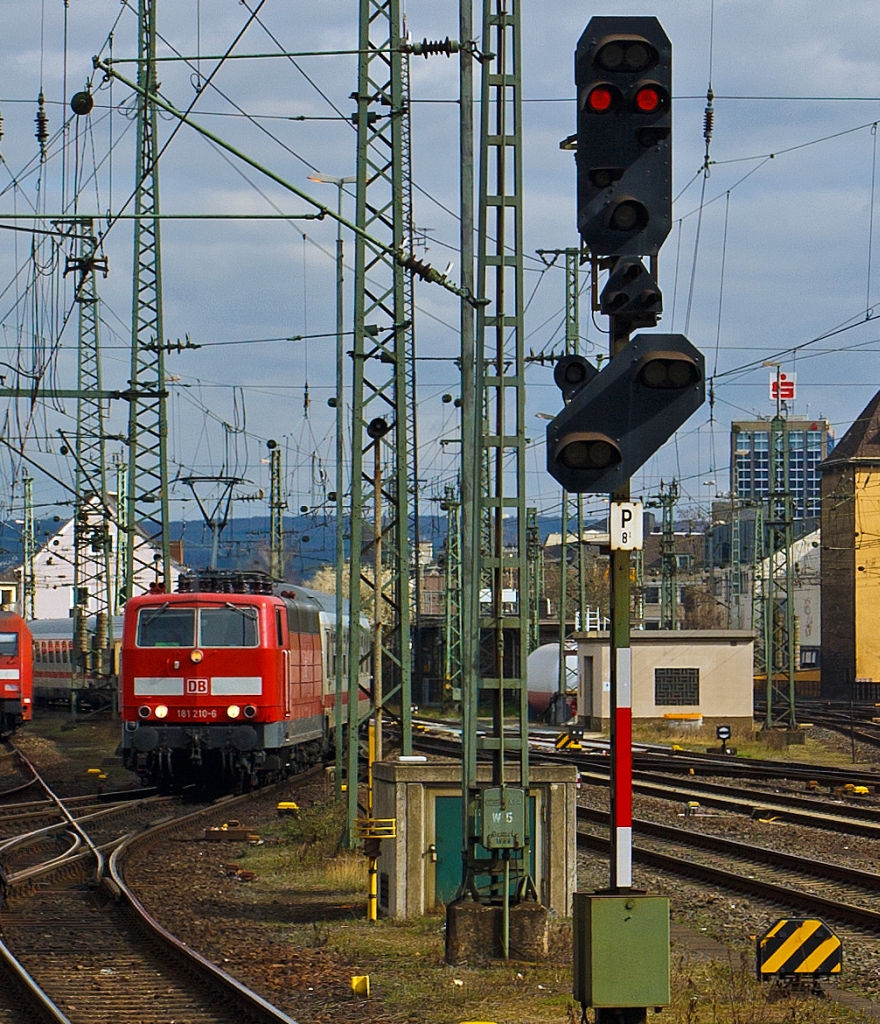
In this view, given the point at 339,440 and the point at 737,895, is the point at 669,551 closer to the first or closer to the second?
the point at 339,440

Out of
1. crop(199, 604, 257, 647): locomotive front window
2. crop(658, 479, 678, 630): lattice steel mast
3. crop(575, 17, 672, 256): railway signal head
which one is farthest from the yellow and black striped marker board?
crop(658, 479, 678, 630): lattice steel mast

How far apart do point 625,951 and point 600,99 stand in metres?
3.91

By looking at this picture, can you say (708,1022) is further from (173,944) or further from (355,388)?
(355,388)

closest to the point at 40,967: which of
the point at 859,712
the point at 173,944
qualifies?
the point at 173,944

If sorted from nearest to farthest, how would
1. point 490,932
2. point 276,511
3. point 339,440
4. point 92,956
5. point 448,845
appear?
point 490,932, point 92,956, point 448,845, point 339,440, point 276,511

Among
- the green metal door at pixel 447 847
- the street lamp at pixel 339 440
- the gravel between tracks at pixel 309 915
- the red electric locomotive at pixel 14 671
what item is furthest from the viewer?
the red electric locomotive at pixel 14 671

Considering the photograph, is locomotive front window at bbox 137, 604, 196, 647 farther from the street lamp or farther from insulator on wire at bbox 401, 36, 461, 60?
insulator on wire at bbox 401, 36, 461, 60

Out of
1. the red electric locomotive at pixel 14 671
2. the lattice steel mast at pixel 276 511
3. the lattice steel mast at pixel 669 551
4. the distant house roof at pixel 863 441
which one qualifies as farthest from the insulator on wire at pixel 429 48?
the distant house roof at pixel 863 441

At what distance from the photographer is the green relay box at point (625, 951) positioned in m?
7.81

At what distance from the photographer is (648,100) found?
764cm

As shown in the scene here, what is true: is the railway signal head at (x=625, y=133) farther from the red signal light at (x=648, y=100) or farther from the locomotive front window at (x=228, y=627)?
the locomotive front window at (x=228, y=627)

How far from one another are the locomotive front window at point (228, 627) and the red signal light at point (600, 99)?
64.3 feet

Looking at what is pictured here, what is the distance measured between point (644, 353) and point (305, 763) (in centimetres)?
2547

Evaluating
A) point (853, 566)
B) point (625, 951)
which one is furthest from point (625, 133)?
point (853, 566)
